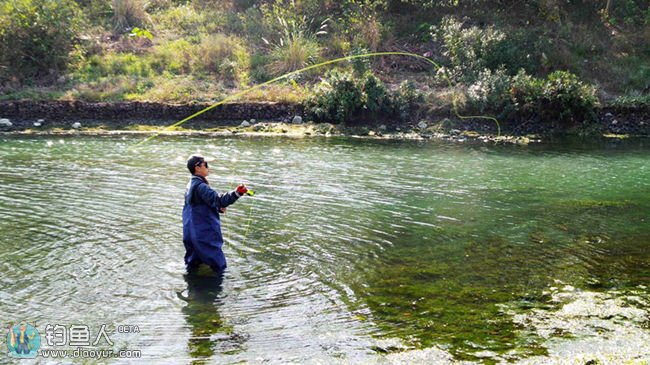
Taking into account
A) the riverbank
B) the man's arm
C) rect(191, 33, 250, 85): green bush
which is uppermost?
rect(191, 33, 250, 85): green bush

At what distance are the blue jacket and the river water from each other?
23 centimetres

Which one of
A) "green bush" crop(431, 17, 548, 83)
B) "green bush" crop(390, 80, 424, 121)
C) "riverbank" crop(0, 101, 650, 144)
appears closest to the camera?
"riverbank" crop(0, 101, 650, 144)

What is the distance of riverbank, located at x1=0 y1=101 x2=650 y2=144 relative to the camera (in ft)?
66.0

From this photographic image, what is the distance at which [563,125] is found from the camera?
68.0 feet

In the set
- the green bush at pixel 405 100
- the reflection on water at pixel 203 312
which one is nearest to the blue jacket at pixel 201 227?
the reflection on water at pixel 203 312

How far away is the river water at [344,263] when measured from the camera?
562cm

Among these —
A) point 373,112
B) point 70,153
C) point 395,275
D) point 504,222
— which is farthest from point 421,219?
point 373,112

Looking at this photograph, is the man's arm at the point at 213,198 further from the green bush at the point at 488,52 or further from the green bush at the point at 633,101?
the green bush at the point at 633,101

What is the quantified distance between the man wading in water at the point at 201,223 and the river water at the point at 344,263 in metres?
0.22

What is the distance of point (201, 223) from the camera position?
7.21 m

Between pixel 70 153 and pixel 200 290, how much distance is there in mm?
10647

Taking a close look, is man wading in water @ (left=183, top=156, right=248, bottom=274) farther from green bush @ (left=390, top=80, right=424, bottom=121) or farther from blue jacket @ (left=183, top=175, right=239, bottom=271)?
green bush @ (left=390, top=80, right=424, bottom=121)

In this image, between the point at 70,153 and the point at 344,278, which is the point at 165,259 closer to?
the point at 344,278

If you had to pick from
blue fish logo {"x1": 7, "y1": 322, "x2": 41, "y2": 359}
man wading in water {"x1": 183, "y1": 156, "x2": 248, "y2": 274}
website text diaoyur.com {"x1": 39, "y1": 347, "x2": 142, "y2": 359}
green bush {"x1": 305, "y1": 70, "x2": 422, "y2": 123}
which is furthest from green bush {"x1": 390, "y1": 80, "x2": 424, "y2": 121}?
website text diaoyur.com {"x1": 39, "y1": 347, "x2": 142, "y2": 359}
